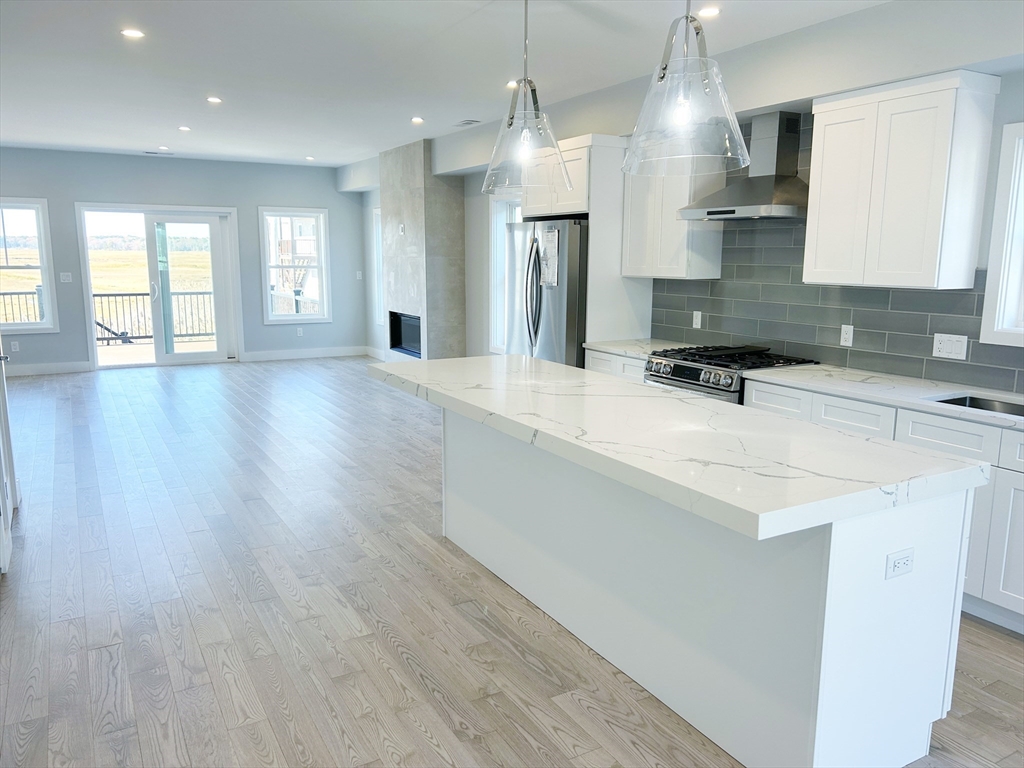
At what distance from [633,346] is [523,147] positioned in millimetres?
2154

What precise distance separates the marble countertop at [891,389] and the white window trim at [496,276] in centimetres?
391

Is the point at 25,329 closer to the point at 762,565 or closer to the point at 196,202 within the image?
the point at 196,202

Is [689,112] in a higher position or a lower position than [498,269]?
higher

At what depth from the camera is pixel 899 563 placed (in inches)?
73.5

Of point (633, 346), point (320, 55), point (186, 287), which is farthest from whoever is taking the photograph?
point (186, 287)

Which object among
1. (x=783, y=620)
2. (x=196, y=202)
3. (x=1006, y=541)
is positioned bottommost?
(x=1006, y=541)

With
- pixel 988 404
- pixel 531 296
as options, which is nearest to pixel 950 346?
pixel 988 404

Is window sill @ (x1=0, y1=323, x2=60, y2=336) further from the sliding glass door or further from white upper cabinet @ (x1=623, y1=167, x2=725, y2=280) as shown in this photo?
white upper cabinet @ (x1=623, y1=167, x2=725, y2=280)

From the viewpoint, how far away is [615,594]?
8.36 ft

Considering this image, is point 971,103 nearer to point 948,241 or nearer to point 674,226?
point 948,241

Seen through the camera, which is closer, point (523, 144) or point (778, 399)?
point (523, 144)

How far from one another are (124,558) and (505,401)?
7.24 ft

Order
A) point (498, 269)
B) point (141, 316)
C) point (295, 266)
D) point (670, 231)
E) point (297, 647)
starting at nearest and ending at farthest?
point (297, 647), point (670, 231), point (498, 269), point (295, 266), point (141, 316)

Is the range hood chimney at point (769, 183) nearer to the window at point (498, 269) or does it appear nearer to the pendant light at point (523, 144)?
the pendant light at point (523, 144)
